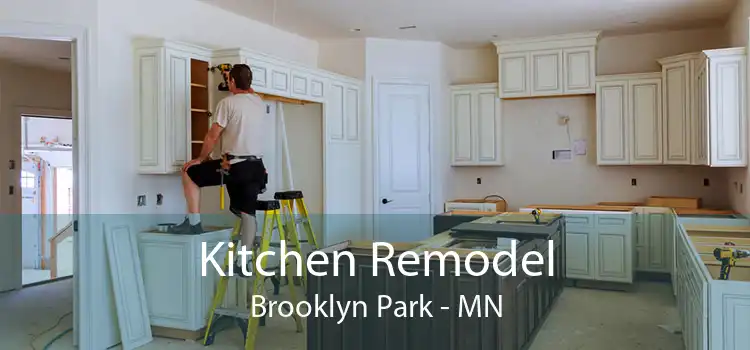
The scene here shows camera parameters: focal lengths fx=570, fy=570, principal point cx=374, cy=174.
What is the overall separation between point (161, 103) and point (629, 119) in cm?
486

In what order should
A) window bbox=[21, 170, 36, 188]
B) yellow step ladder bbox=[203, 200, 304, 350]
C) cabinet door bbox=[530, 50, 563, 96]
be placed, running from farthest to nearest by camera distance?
window bbox=[21, 170, 36, 188], cabinet door bbox=[530, 50, 563, 96], yellow step ladder bbox=[203, 200, 304, 350]

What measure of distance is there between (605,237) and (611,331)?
156 cm

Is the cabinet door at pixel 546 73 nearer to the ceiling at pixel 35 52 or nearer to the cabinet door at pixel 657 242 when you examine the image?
the cabinet door at pixel 657 242

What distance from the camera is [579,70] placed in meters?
6.42

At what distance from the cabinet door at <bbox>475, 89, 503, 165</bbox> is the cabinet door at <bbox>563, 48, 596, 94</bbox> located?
87 cm

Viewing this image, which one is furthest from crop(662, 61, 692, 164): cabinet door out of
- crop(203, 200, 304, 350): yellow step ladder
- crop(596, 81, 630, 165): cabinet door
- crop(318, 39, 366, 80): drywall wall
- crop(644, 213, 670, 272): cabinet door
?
crop(203, 200, 304, 350): yellow step ladder

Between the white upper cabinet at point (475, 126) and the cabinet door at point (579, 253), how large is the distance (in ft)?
4.65

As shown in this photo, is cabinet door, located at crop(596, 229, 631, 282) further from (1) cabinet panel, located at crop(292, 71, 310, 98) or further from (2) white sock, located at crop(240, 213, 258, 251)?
(2) white sock, located at crop(240, 213, 258, 251)

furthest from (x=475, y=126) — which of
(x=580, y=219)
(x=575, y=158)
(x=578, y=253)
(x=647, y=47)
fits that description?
(x=647, y=47)

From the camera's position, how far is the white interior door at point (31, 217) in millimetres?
8953

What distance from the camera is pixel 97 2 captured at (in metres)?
4.13

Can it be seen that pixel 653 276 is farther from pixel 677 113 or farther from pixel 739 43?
pixel 739 43

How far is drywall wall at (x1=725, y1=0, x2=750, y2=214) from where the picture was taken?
473 centimetres

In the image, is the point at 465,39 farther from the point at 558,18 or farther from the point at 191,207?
the point at 191,207
